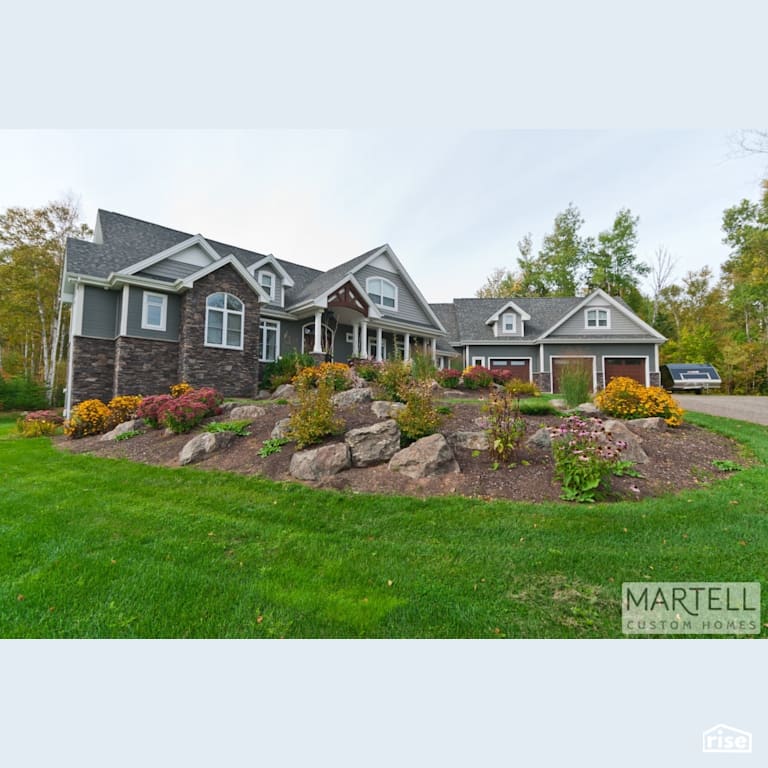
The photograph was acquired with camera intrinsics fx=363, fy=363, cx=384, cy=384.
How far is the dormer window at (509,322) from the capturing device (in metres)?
20.0

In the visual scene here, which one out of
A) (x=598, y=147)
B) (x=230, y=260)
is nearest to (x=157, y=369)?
(x=230, y=260)

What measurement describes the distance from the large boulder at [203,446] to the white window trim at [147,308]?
A: 274 inches

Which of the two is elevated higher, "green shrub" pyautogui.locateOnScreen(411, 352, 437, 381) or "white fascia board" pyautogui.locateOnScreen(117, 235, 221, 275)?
"white fascia board" pyautogui.locateOnScreen(117, 235, 221, 275)

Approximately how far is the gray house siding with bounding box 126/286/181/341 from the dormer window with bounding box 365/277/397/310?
25.6 ft

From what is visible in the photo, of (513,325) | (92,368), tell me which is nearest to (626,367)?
(513,325)

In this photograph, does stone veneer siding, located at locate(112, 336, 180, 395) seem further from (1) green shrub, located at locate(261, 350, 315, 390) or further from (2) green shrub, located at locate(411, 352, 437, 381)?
(2) green shrub, located at locate(411, 352, 437, 381)

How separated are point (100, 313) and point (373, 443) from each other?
35.7 feet

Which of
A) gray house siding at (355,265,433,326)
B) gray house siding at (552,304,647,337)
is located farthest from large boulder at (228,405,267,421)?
gray house siding at (552,304,647,337)

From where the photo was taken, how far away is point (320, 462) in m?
4.72

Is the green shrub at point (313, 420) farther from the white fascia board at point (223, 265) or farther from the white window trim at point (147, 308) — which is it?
the white window trim at point (147, 308)

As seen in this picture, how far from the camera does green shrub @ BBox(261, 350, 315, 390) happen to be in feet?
40.5

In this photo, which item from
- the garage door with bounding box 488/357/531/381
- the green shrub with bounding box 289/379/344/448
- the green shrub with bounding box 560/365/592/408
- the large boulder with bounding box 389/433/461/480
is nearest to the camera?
the large boulder with bounding box 389/433/461/480

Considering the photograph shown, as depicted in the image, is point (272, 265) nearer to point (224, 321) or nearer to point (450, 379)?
point (224, 321)

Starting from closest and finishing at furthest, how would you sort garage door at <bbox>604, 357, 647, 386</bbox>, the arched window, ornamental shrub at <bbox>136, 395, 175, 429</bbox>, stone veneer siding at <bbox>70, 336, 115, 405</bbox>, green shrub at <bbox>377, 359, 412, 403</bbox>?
green shrub at <bbox>377, 359, 412, 403</bbox> → ornamental shrub at <bbox>136, 395, 175, 429</bbox> → stone veneer siding at <bbox>70, 336, 115, 405</bbox> → the arched window → garage door at <bbox>604, 357, 647, 386</bbox>
